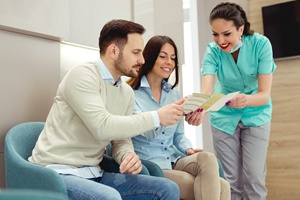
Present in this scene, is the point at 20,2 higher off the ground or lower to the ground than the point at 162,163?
higher

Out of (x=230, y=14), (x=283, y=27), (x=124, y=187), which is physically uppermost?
(x=283, y=27)

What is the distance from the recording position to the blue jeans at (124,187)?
133 cm

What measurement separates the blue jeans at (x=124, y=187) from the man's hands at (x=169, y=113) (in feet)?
0.85

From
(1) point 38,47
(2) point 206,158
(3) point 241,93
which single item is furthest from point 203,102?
(1) point 38,47

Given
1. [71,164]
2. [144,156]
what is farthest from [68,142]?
[144,156]

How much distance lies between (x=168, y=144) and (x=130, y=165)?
0.57 meters

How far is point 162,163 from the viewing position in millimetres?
1950

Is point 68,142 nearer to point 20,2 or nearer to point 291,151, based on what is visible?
point 20,2

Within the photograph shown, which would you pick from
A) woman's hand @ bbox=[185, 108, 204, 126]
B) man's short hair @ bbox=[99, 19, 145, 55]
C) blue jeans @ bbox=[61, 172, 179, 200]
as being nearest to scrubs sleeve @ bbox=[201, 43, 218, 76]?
woman's hand @ bbox=[185, 108, 204, 126]

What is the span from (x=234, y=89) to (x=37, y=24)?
1.34 m

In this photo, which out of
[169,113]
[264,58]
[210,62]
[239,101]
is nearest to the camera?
[169,113]

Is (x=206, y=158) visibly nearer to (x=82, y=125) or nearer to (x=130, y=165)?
(x=130, y=165)

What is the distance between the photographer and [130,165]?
1539 millimetres

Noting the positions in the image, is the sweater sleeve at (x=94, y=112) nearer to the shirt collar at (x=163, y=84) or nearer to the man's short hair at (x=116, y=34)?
the man's short hair at (x=116, y=34)
